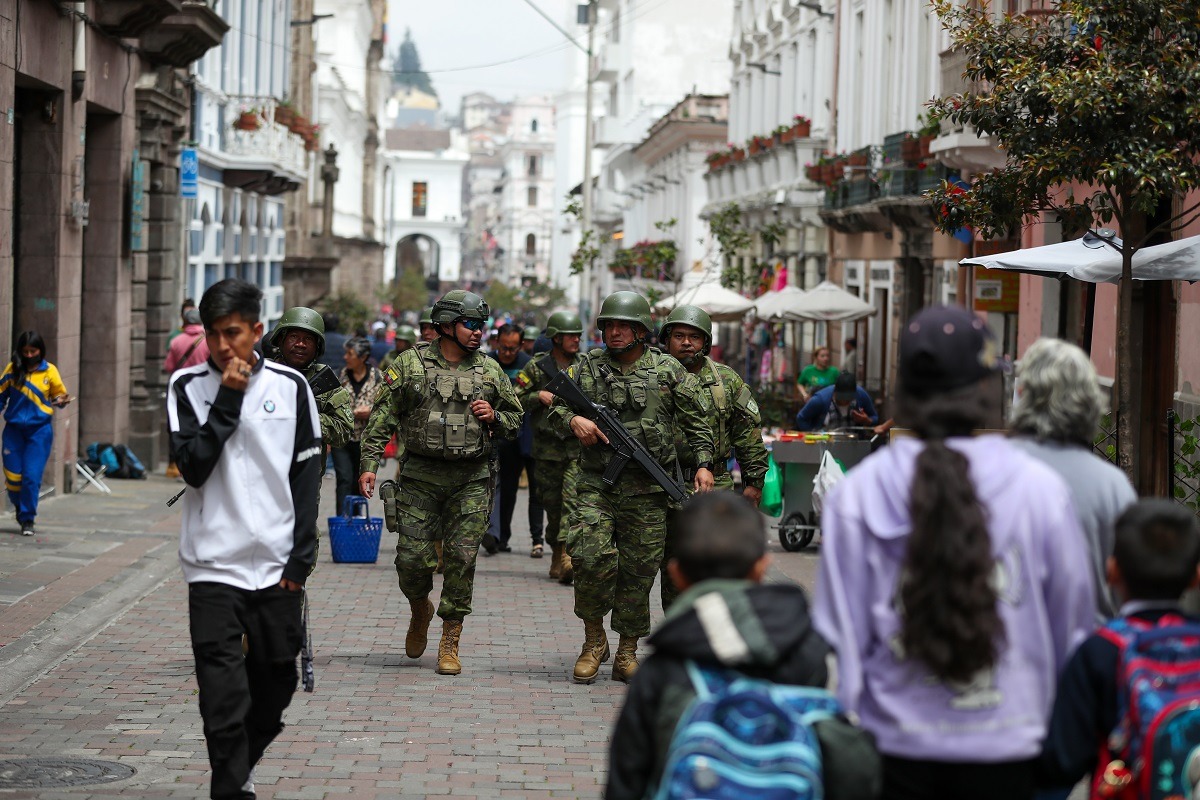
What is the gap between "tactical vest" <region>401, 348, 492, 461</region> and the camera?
9.17 m

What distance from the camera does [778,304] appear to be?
80.8 ft

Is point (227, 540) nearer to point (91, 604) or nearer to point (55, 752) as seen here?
point (55, 752)

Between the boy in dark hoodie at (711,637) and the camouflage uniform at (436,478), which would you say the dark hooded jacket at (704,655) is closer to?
the boy in dark hoodie at (711,637)

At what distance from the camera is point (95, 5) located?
17.8 metres

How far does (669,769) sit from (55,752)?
14.6 feet

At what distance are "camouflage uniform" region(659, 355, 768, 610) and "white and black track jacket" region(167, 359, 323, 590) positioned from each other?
3.74 metres

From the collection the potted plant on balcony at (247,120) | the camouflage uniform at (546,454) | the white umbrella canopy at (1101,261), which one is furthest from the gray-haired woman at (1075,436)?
the potted plant on balcony at (247,120)

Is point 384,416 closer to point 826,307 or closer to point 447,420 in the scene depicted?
point 447,420

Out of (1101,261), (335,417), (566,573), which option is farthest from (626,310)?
(566,573)

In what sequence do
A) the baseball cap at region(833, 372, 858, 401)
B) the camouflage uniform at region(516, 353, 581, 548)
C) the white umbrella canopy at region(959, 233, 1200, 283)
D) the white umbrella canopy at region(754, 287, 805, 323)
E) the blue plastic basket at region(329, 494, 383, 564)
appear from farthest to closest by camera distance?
1. the white umbrella canopy at region(754, 287, 805, 323)
2. the baseball cap at region(833, 372, 858, 401)
3. the blue plastic basket at region(329, 494, 383, 564)
4. the camouflage uniform at region(516, 353, 581, 548)
5. the white umbrella canopy at region(959, 233, 1200, 283)

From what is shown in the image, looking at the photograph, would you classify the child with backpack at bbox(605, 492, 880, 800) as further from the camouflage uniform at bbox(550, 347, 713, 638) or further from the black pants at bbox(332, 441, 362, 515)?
the black pants at bbox(332, 441, 362, 515)

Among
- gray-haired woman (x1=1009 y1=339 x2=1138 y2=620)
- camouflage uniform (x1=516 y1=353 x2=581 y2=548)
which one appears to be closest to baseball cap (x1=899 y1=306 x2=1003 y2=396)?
gray-haired woman (x1=1009 y1=339 x2=1138 y2=620)

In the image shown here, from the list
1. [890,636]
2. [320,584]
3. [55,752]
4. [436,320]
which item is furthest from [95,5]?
[890,636]

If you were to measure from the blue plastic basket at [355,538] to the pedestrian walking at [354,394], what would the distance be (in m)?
1.18
